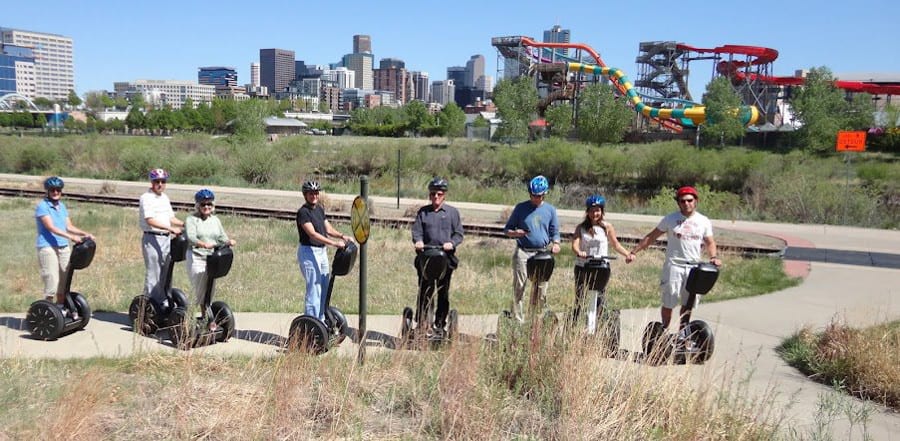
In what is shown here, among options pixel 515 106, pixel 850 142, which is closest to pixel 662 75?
pixel 515 106

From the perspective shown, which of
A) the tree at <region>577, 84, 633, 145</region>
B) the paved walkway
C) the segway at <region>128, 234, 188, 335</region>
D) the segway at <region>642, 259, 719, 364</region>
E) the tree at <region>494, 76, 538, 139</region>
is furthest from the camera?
the tree at <region>494, 76, 538, 139</region>

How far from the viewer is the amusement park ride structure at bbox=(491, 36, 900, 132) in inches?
2621

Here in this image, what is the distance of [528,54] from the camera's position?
76500 millimetres

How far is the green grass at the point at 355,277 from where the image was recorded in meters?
9.38

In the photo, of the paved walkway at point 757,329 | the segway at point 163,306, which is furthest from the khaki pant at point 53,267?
the segway at point 163,306

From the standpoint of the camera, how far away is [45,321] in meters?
7.09

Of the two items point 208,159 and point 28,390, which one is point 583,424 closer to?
point 28,390

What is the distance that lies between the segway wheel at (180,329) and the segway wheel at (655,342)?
414cm

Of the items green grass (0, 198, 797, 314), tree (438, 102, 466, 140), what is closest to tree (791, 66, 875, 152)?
green grass (0, 198, 797, 314)

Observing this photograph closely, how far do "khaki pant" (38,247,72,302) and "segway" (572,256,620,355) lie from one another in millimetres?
5278

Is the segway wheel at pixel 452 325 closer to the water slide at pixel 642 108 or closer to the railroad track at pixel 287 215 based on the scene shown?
the railroad track at pixel 287 215

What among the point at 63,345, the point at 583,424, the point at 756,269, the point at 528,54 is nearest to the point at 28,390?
the point at 63,345

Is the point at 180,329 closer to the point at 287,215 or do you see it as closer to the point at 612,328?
the point at 612,328

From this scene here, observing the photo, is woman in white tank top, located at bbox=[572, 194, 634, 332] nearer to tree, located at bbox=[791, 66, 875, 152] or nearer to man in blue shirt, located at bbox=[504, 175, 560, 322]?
man in blue shirt, located at bbox=[504, 175, 560, 322]
